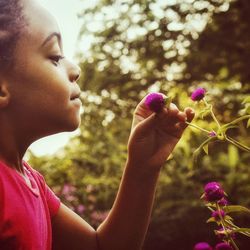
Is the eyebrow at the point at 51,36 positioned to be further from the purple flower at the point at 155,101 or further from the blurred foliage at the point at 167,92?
the blurred foliage at the point at 167,92

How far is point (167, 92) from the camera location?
10.9 ft

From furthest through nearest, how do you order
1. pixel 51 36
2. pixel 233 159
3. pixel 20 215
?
1. pixel 233 159
2. pixel 51 36
3. pixel 20 215

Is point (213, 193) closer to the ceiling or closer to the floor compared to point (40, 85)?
closer to the floor

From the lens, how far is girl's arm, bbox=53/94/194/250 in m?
1.01

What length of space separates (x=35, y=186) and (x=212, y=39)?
7.88 feet

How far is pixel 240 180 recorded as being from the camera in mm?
2768

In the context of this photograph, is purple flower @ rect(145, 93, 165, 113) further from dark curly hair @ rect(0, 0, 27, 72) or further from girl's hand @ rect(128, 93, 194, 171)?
dark curly hair @ rect(0, 0, 27, 72)

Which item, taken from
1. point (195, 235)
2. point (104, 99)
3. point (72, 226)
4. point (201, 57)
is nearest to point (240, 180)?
point (195, 235)

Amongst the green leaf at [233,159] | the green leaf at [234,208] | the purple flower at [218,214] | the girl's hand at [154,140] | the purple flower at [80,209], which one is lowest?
the purple flower at [80,209]

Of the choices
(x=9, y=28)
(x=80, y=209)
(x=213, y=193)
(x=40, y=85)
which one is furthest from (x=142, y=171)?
(x=80, y=209)

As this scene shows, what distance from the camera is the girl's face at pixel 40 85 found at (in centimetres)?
94

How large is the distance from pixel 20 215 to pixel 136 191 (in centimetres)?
29

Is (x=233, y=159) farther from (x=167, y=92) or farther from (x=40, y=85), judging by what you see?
(x=40, y=85)

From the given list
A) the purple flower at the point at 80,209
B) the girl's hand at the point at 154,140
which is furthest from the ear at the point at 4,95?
the purple flower at the point at 80,209
